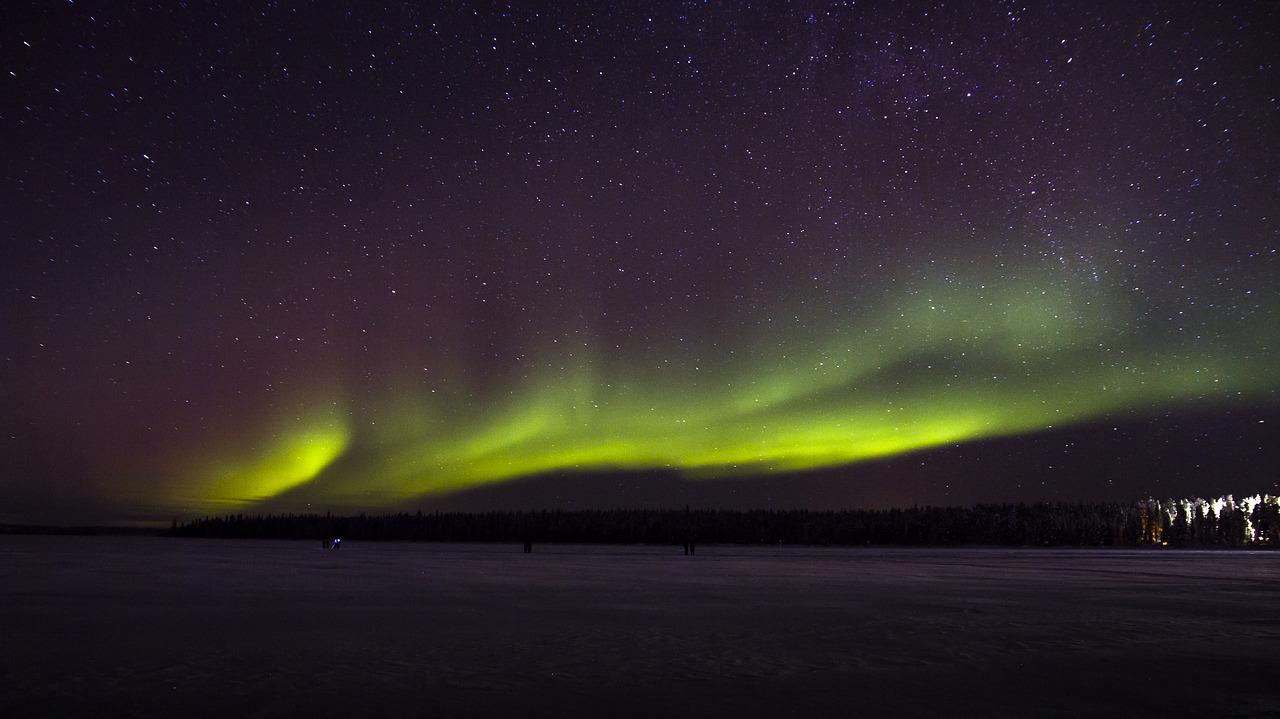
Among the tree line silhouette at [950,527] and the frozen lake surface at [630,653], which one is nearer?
the frozen lake surface at [630,653]

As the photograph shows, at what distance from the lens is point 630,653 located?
35.9ft

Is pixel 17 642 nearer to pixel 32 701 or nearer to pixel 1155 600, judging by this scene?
pixel 32 701

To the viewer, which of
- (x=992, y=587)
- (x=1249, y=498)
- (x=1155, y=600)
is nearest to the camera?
(x=1155, y=600)

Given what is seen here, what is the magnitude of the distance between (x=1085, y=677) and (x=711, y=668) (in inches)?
149

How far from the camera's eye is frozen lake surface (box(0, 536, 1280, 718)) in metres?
7.95

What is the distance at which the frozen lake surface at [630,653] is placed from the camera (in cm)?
795

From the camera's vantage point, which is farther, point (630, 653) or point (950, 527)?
point (950, 527)

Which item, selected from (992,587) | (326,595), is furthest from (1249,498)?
(326,595)

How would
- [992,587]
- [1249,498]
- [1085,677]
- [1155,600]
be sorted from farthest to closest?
[1249,498], [992,587], [1155,600], [1085,677]

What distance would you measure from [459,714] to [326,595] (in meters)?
13.8

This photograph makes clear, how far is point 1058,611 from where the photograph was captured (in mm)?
16516

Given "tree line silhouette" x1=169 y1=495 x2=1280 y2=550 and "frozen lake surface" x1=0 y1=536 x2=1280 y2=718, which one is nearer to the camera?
"frozen lake surface" x1=0 y1=536 x2=1280 y2=718

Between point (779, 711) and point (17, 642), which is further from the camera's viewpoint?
point (17, 642)

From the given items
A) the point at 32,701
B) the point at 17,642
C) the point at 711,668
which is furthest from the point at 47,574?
the point at 711,668
